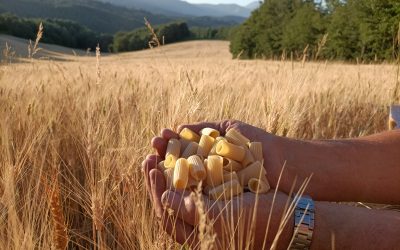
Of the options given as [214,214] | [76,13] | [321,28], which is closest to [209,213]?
[214,214]

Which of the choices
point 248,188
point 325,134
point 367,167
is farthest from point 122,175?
point 325,134

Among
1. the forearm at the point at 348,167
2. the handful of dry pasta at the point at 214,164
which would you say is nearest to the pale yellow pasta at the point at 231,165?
the handful of dry pasta at the point at 214,164

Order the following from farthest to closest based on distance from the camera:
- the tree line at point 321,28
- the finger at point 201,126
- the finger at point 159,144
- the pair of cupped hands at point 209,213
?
1. the tree line at point 321,28
2. the finger at point 201,126
3. the finger at point 159,144
4. the pair of cupped hands at point 209,213

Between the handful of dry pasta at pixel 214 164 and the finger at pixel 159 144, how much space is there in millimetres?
36

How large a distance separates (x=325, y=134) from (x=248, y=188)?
1.15 m

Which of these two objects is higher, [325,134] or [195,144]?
[195,144]

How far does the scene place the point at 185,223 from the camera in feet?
2.93

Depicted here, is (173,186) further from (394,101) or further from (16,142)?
(394,101)

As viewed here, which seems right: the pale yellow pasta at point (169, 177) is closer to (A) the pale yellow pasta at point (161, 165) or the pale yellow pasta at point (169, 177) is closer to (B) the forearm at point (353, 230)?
(A) the pale yellow pasta at point (161, 165)

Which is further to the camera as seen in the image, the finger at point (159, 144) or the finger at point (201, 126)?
the finger at point (201, 126)

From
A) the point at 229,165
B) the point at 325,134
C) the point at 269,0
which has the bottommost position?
the point at 325,134

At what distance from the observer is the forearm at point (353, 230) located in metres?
0.94

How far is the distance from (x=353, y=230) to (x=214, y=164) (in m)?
0.32

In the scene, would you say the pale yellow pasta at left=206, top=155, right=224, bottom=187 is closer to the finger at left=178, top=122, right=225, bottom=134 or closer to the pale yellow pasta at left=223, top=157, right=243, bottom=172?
the pale yellow pasta at left=223, top=157, right=243, bottom=172
